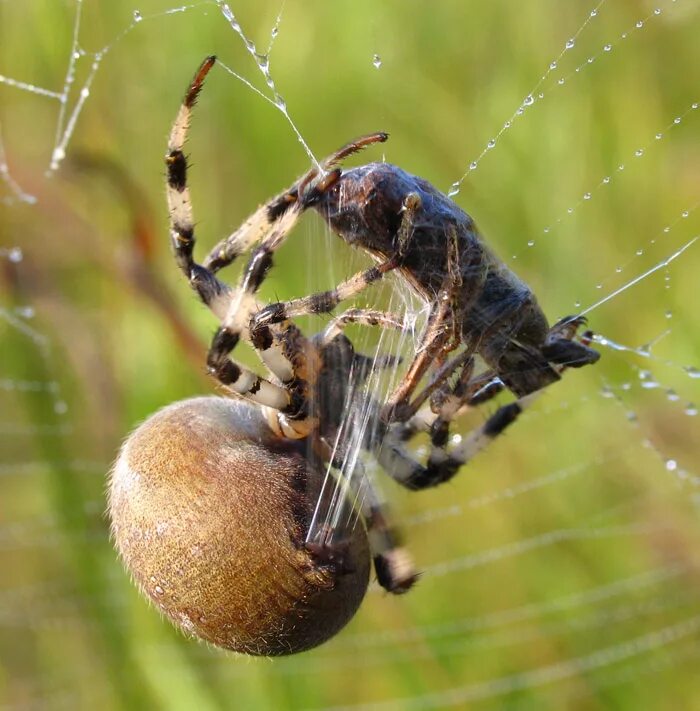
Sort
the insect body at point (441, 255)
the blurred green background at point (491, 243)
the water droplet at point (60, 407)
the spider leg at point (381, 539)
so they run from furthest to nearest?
the water droplet at point (60, 407) < the blurred green background at point (491, 243) < the spider leg at point (381, 539) < the insect body at point (441, 255)

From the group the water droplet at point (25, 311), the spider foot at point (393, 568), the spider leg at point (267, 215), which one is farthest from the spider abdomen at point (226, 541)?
the water droplet at point (25, 311)

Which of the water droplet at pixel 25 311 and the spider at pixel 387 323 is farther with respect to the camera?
the water droplet at pixel 25 311

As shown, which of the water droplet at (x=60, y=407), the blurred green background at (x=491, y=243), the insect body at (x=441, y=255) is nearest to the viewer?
the insect body at (x=441, y=255)

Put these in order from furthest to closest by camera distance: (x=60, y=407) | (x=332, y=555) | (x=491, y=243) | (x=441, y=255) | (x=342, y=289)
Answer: (x=60, y=407) < (x=491, y=243) < (x=332, y=555) < (x=342, y=289) < (x=441, y=255)

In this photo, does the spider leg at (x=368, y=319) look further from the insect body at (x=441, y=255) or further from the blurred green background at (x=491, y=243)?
the blurred green background at (x=491, y=243)

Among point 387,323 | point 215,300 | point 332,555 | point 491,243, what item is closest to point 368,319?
point 387,323

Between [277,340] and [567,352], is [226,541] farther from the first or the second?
[567,352]

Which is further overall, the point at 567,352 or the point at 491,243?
the point at 491,243
